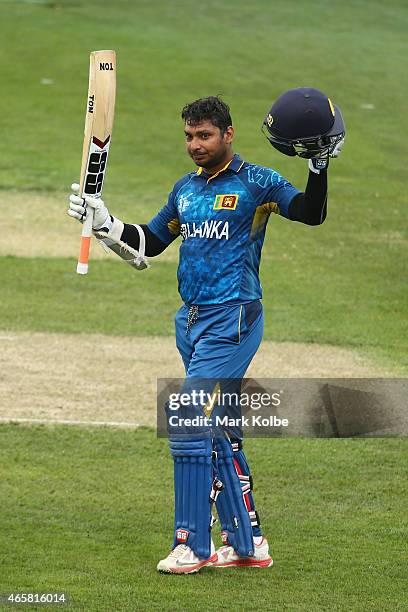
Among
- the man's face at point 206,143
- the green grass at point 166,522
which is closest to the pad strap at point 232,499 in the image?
the green grass at point 166,522

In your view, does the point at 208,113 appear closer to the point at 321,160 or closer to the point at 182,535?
the point at 321,160

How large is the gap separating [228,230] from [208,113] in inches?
23.2

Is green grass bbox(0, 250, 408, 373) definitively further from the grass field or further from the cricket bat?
the cricket bat

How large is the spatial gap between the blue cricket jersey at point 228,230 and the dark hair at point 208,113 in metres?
0.22

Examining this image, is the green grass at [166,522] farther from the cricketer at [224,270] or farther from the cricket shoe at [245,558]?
the cricketer at [224,270]

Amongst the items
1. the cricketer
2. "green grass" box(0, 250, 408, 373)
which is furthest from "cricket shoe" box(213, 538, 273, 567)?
"green grass" box(0, 250, 408, 373)

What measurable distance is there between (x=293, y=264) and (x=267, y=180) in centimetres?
855

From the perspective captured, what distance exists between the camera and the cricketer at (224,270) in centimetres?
661

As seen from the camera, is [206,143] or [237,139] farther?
[237,139]

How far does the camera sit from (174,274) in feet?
48.5

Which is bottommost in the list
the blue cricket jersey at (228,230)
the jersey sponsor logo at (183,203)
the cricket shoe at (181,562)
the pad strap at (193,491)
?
the cricket shoe at (181,562)

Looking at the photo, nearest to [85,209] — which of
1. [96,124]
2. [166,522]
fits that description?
[96,124]

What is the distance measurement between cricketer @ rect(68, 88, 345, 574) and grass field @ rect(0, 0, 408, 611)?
25 cm

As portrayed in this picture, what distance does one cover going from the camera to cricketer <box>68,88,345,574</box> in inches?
260
